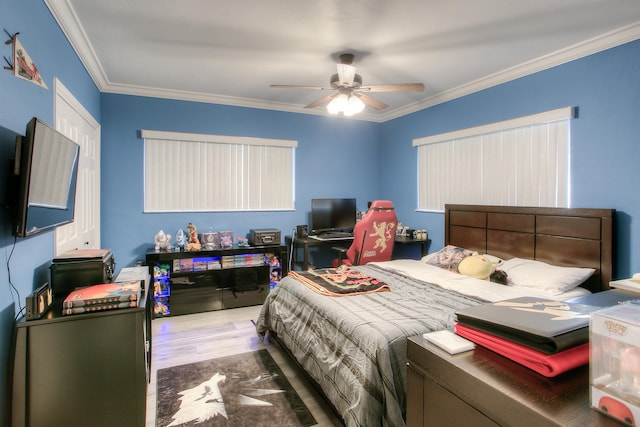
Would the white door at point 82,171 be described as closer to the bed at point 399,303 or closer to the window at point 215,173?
the window at point 215,173

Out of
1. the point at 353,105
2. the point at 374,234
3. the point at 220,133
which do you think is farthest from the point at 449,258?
the point at 220,133

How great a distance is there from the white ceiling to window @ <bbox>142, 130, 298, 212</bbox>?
0.74m

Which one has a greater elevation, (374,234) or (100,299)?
(374,234)

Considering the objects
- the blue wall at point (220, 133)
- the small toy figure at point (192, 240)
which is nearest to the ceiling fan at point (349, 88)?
the blue wall at point (220, 133)

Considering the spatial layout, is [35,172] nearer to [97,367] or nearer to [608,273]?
[97,367]

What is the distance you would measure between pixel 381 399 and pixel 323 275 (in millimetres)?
1389

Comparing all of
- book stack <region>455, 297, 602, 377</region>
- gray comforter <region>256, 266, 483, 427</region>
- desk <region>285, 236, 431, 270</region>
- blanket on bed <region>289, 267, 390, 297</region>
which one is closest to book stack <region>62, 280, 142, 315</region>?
gray comforter <region>256, 266, 483, 427</region>

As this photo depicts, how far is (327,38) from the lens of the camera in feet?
9.07

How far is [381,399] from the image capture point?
5.45ft

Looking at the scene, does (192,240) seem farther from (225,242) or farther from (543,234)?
(543,234)

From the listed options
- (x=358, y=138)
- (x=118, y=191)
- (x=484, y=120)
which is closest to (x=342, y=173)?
(x=358, y=138)

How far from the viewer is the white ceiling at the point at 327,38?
2352mm

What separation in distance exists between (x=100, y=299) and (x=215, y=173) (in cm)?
293

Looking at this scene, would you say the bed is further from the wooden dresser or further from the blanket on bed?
the wooden dresser
